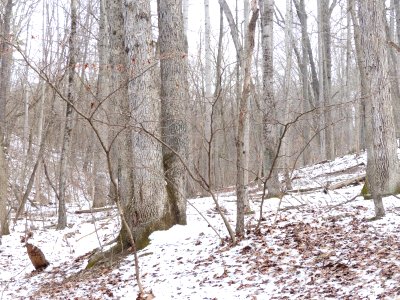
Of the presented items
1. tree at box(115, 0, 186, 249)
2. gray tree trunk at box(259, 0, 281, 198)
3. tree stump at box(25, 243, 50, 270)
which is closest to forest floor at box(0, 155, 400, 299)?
tree stump at box(25, 243, 50, 270)

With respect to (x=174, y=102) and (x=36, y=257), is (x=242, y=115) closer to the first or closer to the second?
(x=174, y=102)

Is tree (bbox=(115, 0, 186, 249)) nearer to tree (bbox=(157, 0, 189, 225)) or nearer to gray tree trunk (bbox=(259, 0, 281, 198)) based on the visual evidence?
tree (bbox=(157, 0, 189, 225))

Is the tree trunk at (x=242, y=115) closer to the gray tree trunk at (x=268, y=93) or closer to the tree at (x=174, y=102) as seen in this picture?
the tree at (x=174, y=102)

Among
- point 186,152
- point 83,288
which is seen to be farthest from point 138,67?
point 83,288

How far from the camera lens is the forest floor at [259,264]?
4.84 metres

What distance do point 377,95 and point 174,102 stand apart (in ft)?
10.8

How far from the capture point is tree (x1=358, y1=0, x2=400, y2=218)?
7535 mm

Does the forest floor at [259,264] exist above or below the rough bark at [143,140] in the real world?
below

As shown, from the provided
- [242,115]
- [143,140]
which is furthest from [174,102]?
[242,115]

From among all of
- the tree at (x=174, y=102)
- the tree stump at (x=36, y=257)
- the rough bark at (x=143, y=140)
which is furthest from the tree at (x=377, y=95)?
the tree stump at (x=36, y=257)

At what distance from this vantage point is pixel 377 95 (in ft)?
25.1

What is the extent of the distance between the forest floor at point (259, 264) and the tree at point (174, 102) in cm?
63

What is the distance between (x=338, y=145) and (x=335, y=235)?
80.8ft

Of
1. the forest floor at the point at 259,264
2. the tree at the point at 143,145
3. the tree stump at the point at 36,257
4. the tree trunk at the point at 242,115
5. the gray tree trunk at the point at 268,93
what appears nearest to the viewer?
the forest floor at the point at 259,264
